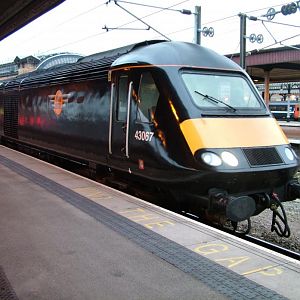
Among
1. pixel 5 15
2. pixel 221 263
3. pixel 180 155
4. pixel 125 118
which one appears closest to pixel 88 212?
pixel 180 155

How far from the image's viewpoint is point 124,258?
181 inches

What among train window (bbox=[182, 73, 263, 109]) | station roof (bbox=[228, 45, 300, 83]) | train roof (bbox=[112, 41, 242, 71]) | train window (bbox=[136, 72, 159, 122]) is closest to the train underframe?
train window (bbox=[136, 72, 159, 122])

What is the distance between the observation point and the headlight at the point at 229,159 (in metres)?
6.32

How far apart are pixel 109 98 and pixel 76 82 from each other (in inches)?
77.0

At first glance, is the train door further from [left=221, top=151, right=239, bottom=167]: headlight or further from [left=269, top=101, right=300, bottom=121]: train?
[left=269, top=101, right=300, bottom=121]: train

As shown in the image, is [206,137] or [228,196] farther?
[206,137]

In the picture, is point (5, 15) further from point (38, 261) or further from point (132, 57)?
point (38, 261)

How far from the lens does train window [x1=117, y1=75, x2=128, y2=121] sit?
7867 mm

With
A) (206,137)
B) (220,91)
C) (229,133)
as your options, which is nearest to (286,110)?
(220,91)

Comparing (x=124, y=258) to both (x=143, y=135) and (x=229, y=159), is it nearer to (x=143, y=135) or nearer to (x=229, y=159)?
(x=229, y=159)

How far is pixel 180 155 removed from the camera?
6.52 metres

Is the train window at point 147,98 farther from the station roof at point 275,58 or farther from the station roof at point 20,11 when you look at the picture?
the station roof at point 275,58

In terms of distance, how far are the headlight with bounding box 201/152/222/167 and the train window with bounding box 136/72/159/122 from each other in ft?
3.98

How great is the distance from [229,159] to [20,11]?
8198 mm
